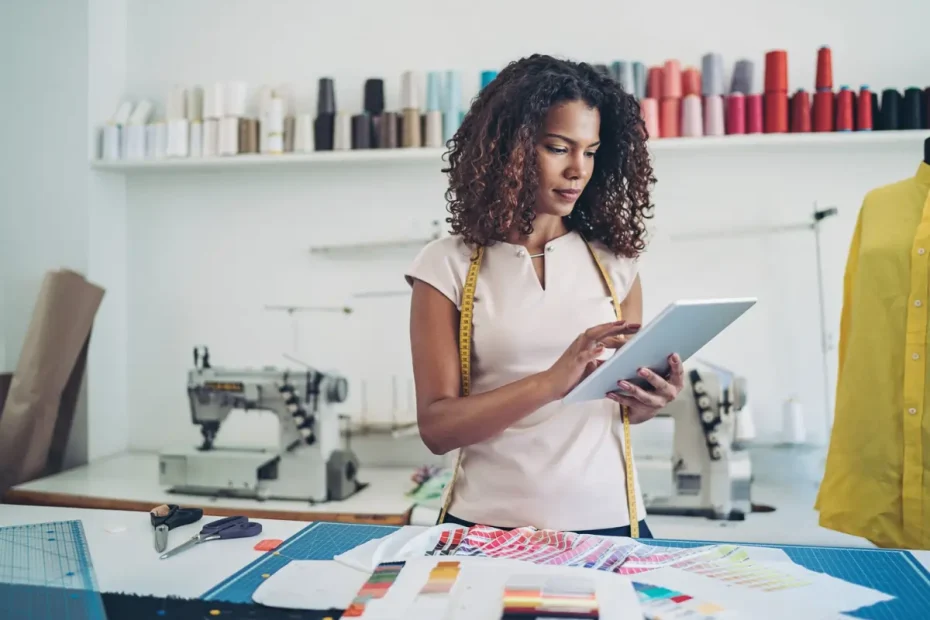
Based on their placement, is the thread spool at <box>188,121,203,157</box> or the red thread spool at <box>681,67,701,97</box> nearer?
the red thread spool at <box>681,67,701,97</box>

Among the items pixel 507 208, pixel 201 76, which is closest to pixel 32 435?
pixel 201 76

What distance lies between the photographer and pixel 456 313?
1.42 meters

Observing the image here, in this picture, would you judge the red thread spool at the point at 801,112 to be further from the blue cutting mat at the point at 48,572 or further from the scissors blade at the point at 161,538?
the blue cutting mat at the point at 48,572

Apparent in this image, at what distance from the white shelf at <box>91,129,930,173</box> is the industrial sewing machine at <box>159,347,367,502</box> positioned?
0.89 m

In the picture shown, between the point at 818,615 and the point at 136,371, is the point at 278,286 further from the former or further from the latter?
the point at 818,615

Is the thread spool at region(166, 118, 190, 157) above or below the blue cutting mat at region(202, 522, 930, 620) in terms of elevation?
above

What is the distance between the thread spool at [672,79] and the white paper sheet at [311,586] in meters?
2.23

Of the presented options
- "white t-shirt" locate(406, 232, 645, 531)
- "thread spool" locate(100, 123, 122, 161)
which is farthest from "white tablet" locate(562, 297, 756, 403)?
"thread spool" locate(100, 123, 122, 161)

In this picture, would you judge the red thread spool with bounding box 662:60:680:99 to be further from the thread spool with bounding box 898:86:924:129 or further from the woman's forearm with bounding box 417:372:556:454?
the woman's forearm with bounding box 417:372:556:454

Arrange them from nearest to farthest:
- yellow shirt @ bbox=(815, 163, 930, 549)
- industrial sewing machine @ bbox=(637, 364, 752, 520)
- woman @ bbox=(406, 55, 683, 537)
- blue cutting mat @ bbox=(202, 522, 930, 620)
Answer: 1. blue cutting mat @ bbox=(202, 522, 930, 620)
2. woman @ bbox=(406, 55, 683, 537)
3. yellow shirt @ bbox=(815, 163, 930, 549)
4. industrial sewing machine @ bbox=(637, 364, 752, 520)

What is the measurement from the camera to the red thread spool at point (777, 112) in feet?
8.91

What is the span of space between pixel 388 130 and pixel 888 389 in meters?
1.97

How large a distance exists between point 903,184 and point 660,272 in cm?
126

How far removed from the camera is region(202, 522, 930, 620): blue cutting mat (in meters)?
1.00
